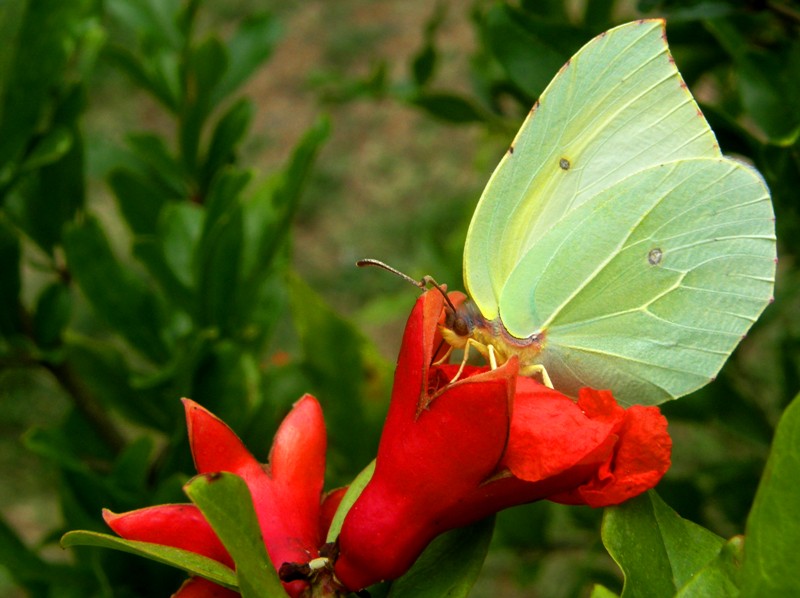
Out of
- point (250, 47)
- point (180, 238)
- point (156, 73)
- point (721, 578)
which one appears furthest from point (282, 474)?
point (250, 47)

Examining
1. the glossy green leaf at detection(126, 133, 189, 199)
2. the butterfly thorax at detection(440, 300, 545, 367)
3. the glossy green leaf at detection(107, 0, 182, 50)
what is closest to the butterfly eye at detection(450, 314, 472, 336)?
the butterfly thorax at detection(440, 300, 545, 367)

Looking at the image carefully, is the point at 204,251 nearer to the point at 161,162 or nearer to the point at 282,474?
the point at 161,162

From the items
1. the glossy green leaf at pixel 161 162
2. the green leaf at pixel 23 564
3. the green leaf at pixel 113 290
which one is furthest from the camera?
the glossy green leaf at pixel 161 162

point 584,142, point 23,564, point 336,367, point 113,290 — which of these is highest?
point 584,142

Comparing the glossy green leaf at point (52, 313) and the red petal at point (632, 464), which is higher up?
the red petal at point (632, 464)

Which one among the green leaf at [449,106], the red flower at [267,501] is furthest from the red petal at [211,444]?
the green leaf at [449,106]

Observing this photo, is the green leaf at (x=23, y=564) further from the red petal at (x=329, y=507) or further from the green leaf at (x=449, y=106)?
the green leaf at (x=449, y=106)
